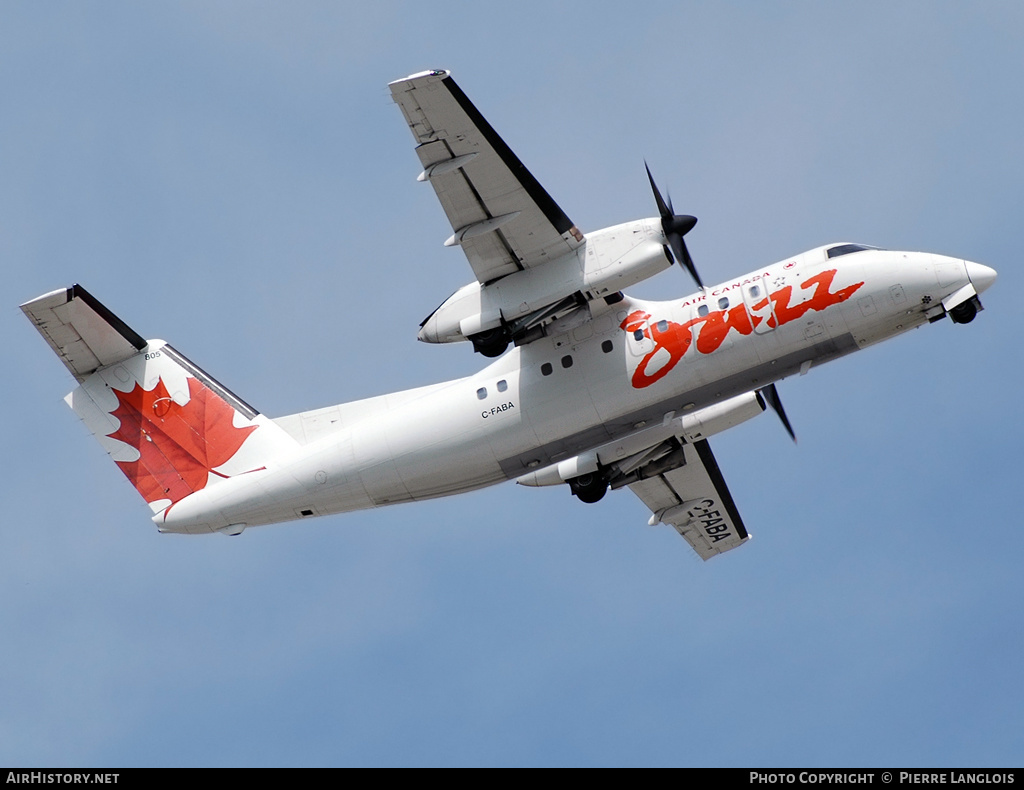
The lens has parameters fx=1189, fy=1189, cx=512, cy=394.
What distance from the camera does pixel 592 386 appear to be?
19859mm

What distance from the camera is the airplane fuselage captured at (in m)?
19.2

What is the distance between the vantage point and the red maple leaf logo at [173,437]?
70.9ft

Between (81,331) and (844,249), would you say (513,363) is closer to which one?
(844,249)

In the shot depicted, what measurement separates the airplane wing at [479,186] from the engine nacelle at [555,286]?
264 mm

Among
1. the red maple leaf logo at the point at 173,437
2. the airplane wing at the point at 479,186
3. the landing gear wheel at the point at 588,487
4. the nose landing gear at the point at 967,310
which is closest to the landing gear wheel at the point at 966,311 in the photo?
the nose landing gear at the point at 967,310

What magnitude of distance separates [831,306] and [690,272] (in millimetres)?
2363

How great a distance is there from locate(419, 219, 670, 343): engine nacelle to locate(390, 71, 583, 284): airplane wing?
26 cm

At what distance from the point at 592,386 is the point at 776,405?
4444 mm

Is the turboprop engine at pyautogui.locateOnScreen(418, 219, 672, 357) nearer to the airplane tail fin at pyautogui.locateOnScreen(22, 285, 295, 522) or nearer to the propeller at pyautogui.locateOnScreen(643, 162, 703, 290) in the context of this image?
the propeller at pyautogui.locateOnScreen(643, 162, 703, 290)

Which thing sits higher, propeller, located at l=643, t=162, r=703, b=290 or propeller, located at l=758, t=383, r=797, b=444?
propeller, located at l=643, t=162, r=703, b=290

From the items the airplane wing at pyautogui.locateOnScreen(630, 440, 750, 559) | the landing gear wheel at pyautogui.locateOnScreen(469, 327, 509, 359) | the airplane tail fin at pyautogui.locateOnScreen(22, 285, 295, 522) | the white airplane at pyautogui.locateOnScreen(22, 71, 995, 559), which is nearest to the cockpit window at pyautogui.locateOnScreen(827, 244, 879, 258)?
the white airplane at pyautogui.locateOnScreen(22, 71, 995, 559)

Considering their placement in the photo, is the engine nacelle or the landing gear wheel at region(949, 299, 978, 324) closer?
the landing gear wheel at region(949, 299, 978, 324)

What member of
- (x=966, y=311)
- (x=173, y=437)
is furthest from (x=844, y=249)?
(x=173, y=437)

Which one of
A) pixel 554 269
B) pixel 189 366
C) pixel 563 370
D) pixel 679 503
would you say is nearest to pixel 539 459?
pixel 563 370
